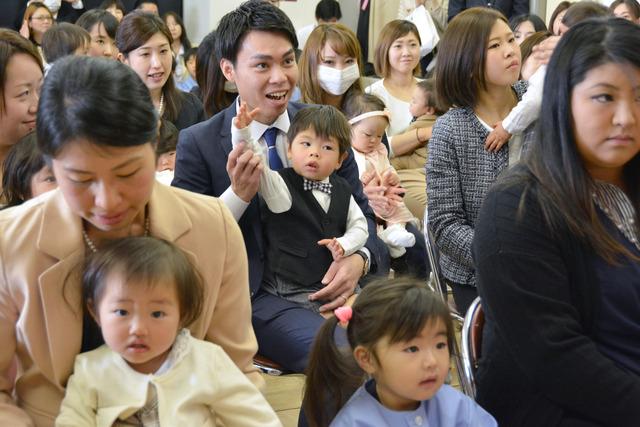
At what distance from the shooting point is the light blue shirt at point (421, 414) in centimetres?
166

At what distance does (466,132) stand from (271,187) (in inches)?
26.9

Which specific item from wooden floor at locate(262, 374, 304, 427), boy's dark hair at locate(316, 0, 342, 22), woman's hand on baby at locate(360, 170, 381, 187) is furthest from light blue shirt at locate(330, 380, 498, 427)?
boy's dark hair at locate(316, 0, 342, 22)

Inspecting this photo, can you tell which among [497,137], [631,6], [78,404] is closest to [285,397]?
[497,137]

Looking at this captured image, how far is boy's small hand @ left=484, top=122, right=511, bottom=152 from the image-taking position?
261cm

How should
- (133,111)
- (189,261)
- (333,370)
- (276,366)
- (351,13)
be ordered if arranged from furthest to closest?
1. (351,13)
2. (276,366)
3. (333,370)
4. (189,261)
5. (133,111)

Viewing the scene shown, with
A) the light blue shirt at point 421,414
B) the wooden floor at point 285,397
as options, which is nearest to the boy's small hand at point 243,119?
the light blue shirt at point 421,414

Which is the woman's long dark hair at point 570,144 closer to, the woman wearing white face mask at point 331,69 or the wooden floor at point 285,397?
the wooden floor at point 285,397

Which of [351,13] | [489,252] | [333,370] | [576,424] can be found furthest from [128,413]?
[351,13]

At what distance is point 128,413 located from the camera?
1510mm

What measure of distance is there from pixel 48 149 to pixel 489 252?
2.81ft

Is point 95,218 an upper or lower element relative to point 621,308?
upper

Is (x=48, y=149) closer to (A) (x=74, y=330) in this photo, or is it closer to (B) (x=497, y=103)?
(A) (x=74, y=330)

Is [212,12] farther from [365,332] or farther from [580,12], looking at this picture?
[365,332]

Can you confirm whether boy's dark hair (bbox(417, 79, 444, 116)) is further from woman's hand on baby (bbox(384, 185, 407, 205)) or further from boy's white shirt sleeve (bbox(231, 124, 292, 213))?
boy's white shirt sleeve (bbox(231, 124, 292, 213))
